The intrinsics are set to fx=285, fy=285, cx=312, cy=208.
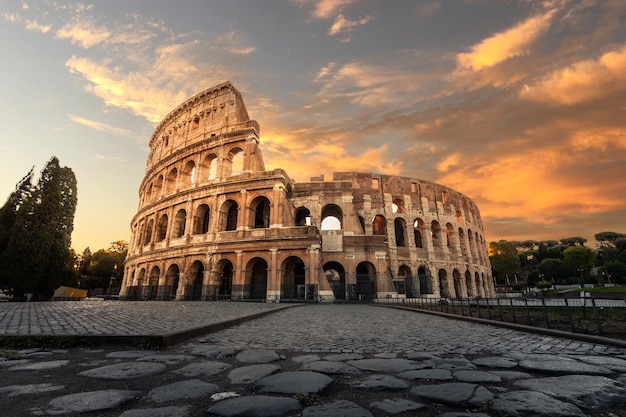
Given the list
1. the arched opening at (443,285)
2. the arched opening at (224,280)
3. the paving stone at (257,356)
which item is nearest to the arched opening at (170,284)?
the arched opening at (224,280)

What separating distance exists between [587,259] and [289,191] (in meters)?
59.3

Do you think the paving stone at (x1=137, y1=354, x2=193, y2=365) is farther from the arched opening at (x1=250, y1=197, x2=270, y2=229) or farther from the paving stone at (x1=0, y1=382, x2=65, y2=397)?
the arched opening at (x1=250, y1=197, x2=270, y2=229)

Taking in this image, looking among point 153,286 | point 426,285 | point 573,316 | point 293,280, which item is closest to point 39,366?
point 573,316

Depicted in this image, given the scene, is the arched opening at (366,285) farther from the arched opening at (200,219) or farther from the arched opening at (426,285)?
the arched opening at (200,219)

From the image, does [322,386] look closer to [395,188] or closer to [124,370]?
[124,370]

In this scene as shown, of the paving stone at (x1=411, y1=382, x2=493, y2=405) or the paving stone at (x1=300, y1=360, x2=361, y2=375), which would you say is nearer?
the paving stone at (x1=411, y1=382, x2=493, y2=405)

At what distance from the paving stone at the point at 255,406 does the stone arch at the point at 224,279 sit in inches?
815

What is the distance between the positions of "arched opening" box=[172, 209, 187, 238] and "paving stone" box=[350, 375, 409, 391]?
84.1ft

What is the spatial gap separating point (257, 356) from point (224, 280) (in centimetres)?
2153

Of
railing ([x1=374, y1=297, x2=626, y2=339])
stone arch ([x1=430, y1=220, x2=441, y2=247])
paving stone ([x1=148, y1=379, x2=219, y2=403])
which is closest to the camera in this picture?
paving stone ([x1=148, y1=379, x2=219, y2=403])

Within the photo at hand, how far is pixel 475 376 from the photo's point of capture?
2.63 meters

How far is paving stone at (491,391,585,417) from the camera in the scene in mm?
1762

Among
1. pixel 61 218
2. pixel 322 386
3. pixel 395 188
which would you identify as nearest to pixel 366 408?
pixel 322 386

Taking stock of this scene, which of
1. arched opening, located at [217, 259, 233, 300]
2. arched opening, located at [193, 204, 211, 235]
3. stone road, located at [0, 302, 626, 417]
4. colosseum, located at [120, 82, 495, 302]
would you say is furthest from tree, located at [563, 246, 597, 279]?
stone road, located at [0, 302, 626, 417]
